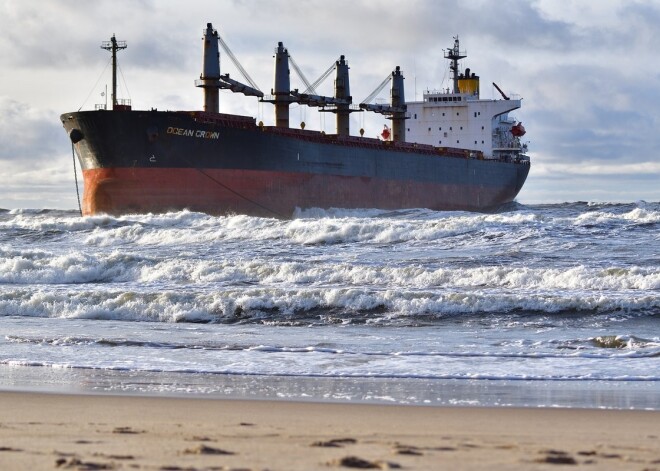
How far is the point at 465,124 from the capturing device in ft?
172

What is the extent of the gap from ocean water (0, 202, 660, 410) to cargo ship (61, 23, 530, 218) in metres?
5.42

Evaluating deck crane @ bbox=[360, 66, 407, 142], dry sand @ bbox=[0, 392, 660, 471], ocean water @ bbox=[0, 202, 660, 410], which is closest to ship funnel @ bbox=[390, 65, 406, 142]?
deck crane @ bbox=[360, 66, 407, 142]

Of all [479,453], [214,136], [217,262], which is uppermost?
[214,136]

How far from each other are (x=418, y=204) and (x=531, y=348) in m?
31.8

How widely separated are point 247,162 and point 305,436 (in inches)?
1171

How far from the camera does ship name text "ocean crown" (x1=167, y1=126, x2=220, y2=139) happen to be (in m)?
33.2

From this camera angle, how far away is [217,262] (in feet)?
63.7

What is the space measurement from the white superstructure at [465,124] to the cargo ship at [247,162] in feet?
20.7

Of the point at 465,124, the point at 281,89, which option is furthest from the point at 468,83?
the point at 281,89

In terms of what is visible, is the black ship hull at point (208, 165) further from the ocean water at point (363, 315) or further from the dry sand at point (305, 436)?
the dry sand at point (305, 436)

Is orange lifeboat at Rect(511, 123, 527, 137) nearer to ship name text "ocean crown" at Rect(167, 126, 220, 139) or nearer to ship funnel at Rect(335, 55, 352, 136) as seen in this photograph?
ship funnel at Rect(335, 55, 352, 136)

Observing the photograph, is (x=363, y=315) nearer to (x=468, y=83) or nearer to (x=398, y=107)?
(x=398, y=107)

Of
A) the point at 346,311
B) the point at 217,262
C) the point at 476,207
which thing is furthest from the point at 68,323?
the point at 476,207

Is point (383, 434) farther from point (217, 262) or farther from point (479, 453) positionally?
point (217, 262)
